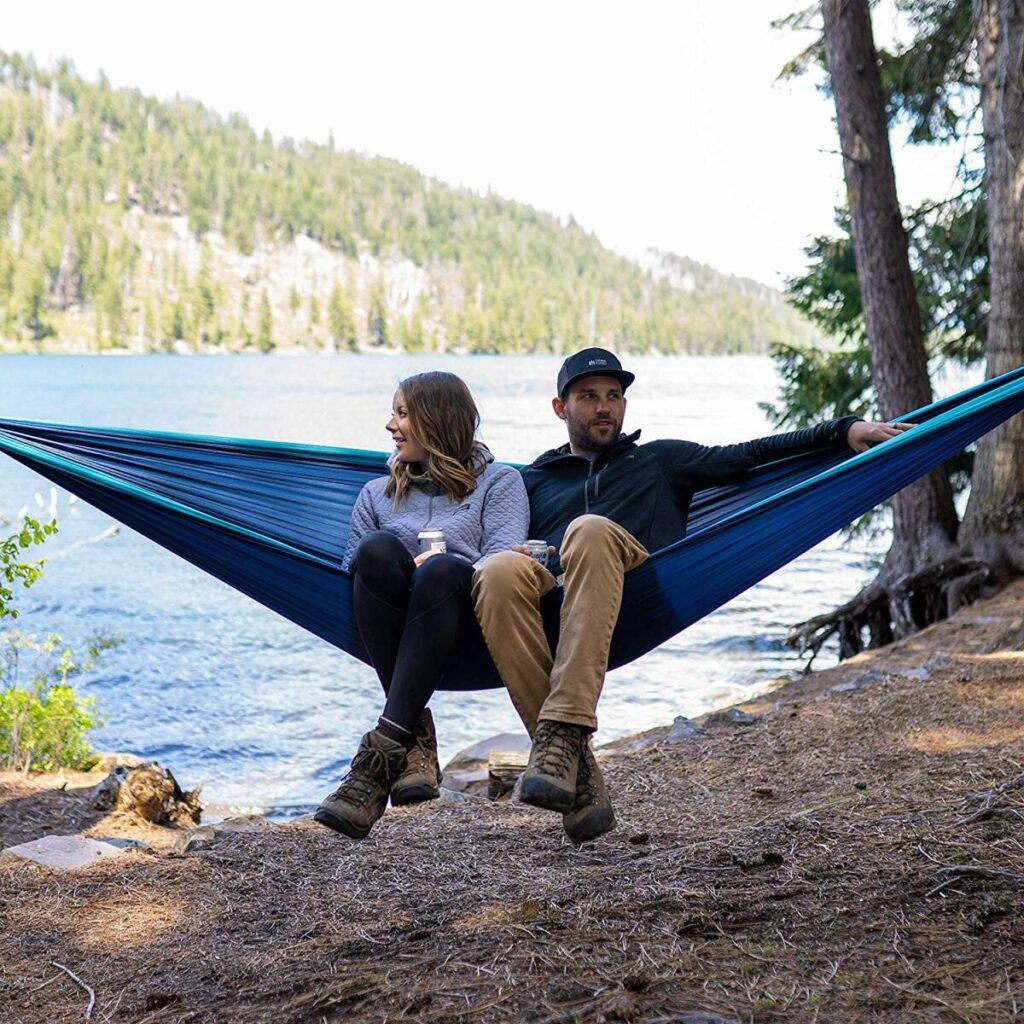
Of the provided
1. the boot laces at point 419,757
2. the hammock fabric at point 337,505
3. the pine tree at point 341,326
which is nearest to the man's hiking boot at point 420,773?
the boot laces at point 419,757

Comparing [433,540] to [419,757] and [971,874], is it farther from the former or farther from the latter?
[971,874]

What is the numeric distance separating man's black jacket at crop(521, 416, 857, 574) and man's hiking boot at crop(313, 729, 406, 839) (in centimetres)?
61

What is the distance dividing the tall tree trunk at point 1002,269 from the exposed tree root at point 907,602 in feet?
0.34

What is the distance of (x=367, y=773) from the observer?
79.8 inches

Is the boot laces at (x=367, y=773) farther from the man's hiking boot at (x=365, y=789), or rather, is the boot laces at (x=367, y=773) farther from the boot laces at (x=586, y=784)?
the boot laces at (x=586, y=784)

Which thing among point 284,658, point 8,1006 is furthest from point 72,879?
point 284,658

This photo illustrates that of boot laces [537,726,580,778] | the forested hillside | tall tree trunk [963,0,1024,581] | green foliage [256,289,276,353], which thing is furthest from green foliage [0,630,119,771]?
green foliage [256,289,276,353]

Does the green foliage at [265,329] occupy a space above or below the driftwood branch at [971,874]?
above

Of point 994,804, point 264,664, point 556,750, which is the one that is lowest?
point 264,664

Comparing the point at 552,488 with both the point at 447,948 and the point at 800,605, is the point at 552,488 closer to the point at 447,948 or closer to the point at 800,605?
the point at 447,948

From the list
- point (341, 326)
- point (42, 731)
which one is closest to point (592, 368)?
point (42, 731)

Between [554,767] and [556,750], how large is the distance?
0.03 m

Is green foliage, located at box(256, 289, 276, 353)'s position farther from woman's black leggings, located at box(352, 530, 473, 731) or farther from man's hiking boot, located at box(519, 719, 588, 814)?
man's hiking boot, located at box(519, 719, 588, 814)

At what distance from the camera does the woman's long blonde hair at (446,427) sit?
2307 mm
